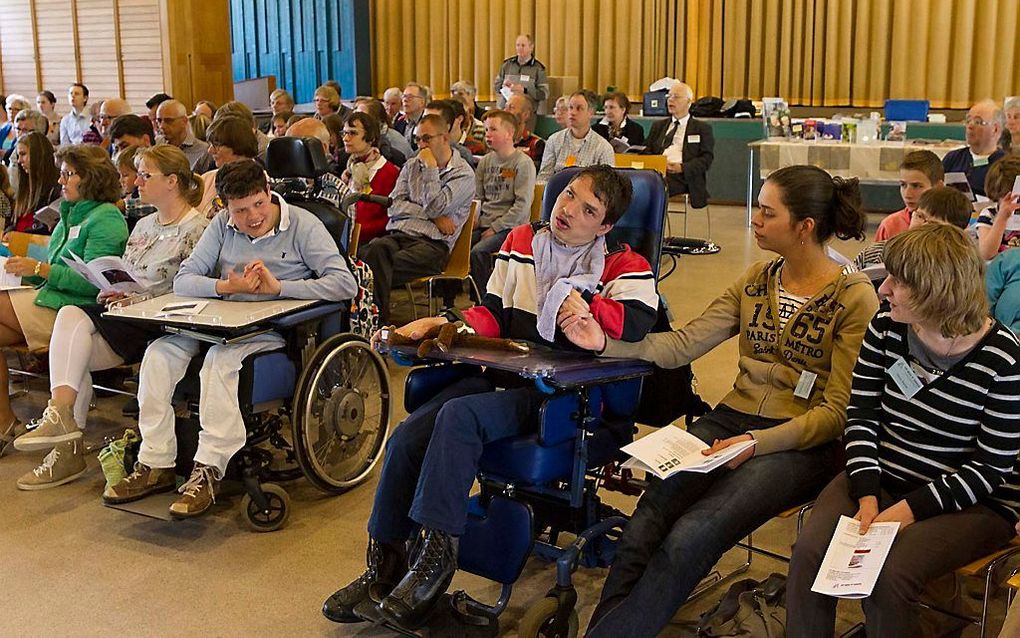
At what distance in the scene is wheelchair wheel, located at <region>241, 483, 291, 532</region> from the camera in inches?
131

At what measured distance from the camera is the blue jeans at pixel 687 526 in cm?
229

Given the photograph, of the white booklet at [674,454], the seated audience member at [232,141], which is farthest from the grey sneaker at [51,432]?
the white booklet at [674,454]

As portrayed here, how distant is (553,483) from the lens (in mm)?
2824

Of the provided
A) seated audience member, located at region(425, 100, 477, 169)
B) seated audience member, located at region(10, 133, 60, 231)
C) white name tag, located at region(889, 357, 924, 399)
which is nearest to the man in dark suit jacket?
seated audience member, located at region(425, 100, 477, 169)

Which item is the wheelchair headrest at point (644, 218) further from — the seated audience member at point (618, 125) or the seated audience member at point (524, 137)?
the seated audience member at point (618, 125)

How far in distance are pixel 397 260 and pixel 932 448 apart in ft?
10.6

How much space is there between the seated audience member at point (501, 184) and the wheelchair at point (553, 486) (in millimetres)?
3034

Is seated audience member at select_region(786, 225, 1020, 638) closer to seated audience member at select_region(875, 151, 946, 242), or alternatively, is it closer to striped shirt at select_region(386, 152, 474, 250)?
seated audience member at select_region(875, 151, 946, 242)

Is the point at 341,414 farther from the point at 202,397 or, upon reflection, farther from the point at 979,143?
the point at 979,143

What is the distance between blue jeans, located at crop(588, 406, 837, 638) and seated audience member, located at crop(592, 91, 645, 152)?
20.9 feet

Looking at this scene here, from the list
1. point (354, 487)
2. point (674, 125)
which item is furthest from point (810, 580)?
point (674, 125)

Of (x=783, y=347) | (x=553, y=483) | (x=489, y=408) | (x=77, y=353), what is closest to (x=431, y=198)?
(x=77, y=353)

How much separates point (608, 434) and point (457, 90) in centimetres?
727

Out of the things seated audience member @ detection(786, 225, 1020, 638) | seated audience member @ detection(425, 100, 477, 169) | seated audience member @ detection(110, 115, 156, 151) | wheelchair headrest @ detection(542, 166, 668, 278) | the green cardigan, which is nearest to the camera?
seated audience member @ detection(786, 225, 1020, 638)
